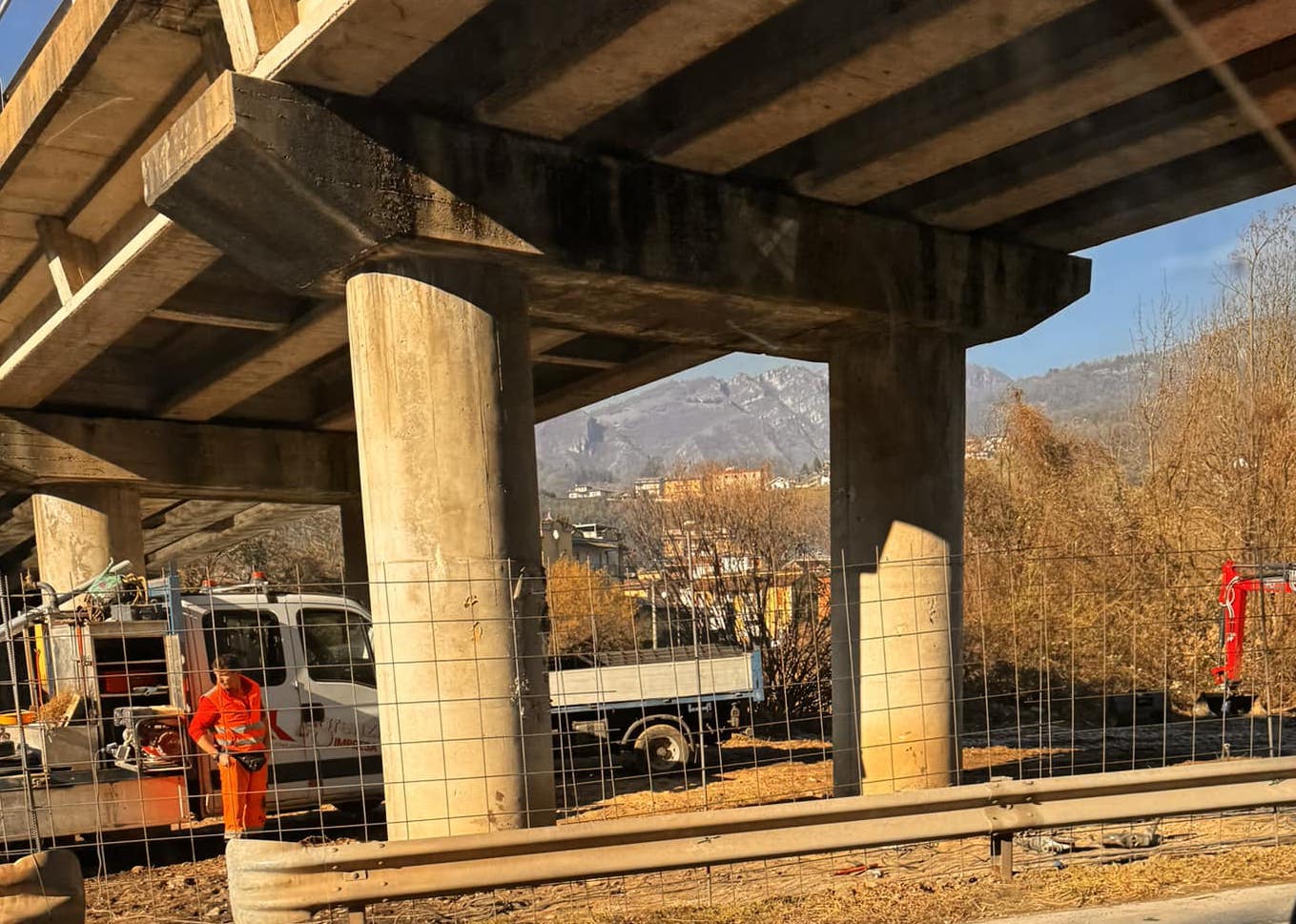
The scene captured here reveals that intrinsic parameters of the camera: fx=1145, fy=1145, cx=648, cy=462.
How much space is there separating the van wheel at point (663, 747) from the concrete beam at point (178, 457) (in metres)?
7.52

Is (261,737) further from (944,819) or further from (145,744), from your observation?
(944,819)

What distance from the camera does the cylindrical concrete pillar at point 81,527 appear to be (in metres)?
17.2

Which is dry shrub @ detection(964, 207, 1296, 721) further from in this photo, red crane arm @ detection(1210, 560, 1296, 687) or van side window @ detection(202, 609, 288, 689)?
van side window @ detection(202, 609, 288, 689)

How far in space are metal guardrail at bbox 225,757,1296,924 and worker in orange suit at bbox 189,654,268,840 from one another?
385cm

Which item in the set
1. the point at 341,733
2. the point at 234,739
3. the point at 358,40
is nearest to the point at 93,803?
the point at 234,739

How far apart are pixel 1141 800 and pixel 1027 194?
5.17 metres

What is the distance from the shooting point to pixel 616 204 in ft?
27.6

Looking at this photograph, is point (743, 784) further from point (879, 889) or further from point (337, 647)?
point (879, 889)

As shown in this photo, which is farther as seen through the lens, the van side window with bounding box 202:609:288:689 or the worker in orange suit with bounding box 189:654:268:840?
the van side window with bounding box 202:609:288:689

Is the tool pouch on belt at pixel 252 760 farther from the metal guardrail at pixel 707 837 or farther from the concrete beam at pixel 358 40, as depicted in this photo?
the concrete beam at pixel 358 40

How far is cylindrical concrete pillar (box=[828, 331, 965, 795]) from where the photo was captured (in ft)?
33.1

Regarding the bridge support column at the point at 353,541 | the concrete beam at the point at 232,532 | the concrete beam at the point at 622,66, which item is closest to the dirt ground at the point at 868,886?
the concrete beam at the point at 622,66

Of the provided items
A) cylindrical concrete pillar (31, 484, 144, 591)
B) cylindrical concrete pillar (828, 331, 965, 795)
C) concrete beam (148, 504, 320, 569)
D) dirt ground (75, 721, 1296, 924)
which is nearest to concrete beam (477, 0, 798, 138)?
cylindrical concrete pillar (828, 331, 965, 795)

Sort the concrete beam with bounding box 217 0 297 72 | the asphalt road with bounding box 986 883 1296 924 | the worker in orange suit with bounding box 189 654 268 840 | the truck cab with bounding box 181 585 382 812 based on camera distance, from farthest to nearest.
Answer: the truck cab with bounding box 181 585 382 812
the worker in orange suit with bounding box 189 654 268 840
the concrete beam with bounding box 217 0 297 72
the asphalt road with bounding box 986 883 1296 924
